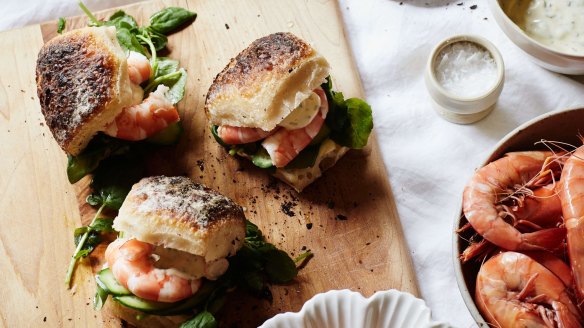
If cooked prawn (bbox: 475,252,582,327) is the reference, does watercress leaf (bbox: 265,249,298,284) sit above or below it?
below

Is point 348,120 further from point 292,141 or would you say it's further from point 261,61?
point 261,61

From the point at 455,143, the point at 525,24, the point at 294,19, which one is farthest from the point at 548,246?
the point at 294,19

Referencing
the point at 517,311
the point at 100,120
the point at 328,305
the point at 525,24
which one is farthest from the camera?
the point at 525,24

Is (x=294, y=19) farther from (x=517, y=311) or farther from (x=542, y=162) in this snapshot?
(x=517, y=311)

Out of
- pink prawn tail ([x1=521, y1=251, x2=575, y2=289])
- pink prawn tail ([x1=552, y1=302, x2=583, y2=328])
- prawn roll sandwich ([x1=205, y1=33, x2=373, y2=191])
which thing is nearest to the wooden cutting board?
prawn roll sandwich ([x1=205, y1=33, x2=373, y2=191])

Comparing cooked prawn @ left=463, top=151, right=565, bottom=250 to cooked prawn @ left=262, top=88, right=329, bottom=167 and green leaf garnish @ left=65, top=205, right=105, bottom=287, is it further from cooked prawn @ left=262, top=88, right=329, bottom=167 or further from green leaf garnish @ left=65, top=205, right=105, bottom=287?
green leaf garnish @ left=65, top=205, right=105, bottom=287

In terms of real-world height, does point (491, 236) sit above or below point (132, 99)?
below

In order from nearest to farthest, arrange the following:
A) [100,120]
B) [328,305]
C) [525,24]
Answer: [328,305] < [100,120] < [525,24]
